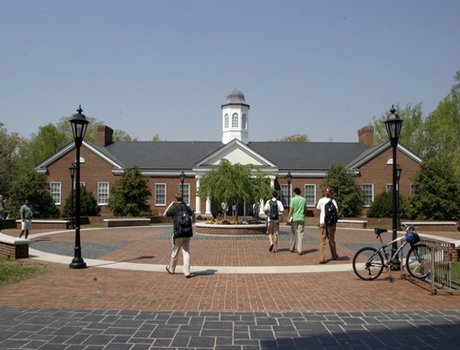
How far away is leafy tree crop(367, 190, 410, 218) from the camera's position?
31592mm

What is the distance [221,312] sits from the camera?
6.52 m

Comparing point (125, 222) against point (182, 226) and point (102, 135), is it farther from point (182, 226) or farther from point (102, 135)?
point (182, 226)

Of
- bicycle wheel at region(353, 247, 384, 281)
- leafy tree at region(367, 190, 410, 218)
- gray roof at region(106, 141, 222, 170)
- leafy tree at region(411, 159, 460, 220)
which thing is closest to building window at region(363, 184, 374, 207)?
leafy tree at region(367, 190, 410, 218)

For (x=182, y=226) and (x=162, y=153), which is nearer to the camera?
(x=182, y=226)

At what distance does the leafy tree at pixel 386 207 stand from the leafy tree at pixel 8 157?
5169cm

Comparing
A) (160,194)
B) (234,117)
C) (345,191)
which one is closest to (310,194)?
(345,191)

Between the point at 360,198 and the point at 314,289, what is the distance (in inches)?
1133

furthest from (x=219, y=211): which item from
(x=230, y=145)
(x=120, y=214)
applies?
(x=120, y=214)

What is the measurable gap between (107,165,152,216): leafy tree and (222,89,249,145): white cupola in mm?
11215

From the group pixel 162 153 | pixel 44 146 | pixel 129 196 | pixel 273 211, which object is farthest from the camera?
pixel 44 146

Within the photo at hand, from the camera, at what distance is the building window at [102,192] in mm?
38362

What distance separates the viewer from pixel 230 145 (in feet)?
121

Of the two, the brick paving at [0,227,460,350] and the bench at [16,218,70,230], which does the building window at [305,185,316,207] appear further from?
the brick paving at [0,227,460,350]

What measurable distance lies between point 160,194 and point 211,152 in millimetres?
6288
